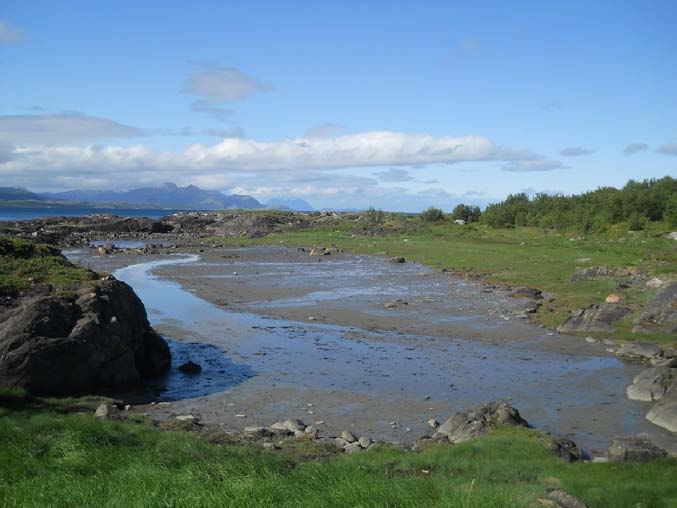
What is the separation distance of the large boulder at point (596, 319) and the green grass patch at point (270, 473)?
1666cm

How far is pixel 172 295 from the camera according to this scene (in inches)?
1775

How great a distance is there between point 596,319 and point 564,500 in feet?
75.9

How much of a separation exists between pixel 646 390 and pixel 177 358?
18711mm

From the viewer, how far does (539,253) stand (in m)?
62.2

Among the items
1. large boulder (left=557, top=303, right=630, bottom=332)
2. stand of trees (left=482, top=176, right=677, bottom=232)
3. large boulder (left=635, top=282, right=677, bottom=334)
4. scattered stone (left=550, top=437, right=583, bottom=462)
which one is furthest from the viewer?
stand of trees (left=482, top=176, right=677, bottom=232)

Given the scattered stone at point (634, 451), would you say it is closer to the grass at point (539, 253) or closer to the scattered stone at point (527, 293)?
the grass at point (539, 253)

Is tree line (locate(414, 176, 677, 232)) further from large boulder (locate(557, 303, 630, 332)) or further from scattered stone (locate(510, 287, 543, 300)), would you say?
large boulder (locate(557, 303, 630, 332))

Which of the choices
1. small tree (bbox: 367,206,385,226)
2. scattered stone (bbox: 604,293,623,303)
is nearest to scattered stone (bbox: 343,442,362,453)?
scattered stone (bbox: 604,293,623,303)

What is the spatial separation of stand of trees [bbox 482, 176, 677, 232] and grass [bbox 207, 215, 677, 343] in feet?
6.04

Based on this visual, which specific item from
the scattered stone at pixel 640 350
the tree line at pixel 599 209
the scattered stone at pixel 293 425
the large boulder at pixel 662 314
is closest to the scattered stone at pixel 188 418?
the scattered stone at pixel 293 425

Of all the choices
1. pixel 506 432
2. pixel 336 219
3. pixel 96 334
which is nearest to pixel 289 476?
pixel 506 432

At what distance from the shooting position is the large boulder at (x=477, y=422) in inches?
661

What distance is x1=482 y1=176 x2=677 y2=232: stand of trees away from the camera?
77.2 metres

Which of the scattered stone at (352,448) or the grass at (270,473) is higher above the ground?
the grass at (270,473)
